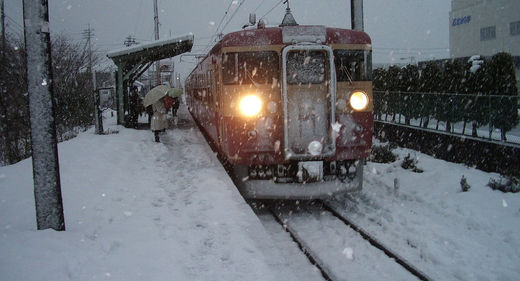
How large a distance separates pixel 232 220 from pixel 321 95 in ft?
8.25

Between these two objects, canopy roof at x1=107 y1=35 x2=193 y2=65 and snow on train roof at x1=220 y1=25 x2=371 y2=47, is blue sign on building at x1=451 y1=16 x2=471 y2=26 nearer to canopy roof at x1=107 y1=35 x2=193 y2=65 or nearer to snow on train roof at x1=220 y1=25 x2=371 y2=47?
canopy roof at x1=107 y1=35 x2=193 y2=65

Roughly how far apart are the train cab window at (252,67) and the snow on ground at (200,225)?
1817 mm

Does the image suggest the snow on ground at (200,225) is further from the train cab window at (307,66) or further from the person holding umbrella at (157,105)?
the person holding umbrella at (157,105)

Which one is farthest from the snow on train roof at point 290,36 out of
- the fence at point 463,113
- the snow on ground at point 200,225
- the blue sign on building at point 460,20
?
the blue sign on building at point 460,20

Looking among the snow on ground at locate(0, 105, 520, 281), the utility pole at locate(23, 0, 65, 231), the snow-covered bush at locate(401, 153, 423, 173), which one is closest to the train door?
the snow on ground at locate(0, 105, 520, 281)

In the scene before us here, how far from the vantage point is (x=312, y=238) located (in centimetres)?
614

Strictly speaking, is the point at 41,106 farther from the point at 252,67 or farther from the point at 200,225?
the point at 252,67

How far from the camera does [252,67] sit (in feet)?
22.9

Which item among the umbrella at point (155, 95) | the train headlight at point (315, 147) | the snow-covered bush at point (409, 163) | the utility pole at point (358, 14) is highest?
the utility pole at point (358, 14)

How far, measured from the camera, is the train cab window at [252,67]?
6926 millimetres

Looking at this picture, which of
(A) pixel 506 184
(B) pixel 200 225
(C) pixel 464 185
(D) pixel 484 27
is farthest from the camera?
(D) pixel 484 27

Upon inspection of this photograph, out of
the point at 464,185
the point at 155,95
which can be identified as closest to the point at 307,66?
the point at 464,185

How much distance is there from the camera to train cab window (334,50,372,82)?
7.00 metres

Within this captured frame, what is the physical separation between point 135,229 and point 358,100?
399cm
